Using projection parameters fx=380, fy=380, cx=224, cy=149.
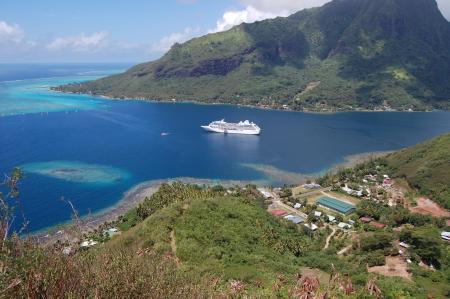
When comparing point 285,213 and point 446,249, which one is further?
point 285,213

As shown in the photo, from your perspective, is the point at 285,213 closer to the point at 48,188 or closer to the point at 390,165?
the point at 390,165

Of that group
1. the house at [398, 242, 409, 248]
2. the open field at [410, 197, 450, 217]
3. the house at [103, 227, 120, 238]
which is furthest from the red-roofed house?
the house at [103, 227, 120, 238]

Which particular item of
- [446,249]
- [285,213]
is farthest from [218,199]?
[446,249]

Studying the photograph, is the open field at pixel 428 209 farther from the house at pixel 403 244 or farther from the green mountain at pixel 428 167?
the house at pixel 403 244

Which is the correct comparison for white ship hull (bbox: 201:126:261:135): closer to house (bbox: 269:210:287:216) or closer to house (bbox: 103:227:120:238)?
house (bbox: 269:210:287:216)

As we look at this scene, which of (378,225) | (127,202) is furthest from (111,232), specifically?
(378,225)

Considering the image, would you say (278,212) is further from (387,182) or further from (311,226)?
(387,182)
